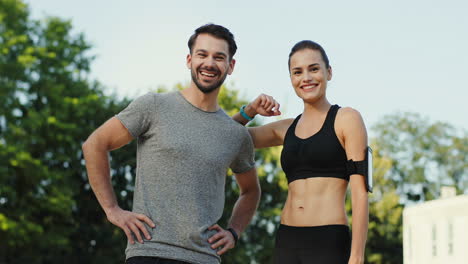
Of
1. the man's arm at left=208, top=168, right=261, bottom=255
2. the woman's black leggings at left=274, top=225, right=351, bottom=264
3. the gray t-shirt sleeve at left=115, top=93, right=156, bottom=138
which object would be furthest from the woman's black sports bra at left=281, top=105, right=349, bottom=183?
the gray t-shirt sleeve at left=115, top=93, right=156, bottom=138

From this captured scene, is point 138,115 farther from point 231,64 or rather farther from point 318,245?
point 318,245

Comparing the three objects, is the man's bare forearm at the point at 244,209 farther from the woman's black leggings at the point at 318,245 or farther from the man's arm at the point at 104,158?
the man's arm at the point at 104,158

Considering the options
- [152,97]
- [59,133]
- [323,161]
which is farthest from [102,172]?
[59,133]

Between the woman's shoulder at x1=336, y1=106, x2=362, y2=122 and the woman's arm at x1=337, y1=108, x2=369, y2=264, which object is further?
the woman's shoulder at x1=336, y1=106, x2=362, y2=122

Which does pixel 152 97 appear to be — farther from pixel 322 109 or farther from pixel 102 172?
pixel 322 109

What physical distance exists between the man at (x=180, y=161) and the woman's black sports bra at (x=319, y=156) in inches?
15.6

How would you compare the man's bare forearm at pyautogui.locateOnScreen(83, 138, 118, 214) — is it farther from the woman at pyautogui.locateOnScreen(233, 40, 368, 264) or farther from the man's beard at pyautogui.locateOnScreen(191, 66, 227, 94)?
the woman at pyautogui.locateOnScreen(233, 40, 368, 264)

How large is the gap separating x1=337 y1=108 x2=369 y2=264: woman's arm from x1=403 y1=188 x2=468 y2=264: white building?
81.3 feet

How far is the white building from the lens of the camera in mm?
27438

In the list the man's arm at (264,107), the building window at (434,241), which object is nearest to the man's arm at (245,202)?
the man's arm at (264,107)

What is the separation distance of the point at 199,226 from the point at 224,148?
1.81ft

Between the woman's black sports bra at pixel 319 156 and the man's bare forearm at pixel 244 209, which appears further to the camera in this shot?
the man's bare forearm at pixel 244 209

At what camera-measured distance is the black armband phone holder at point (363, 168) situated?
3.86 meters

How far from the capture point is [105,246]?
2638 cm
